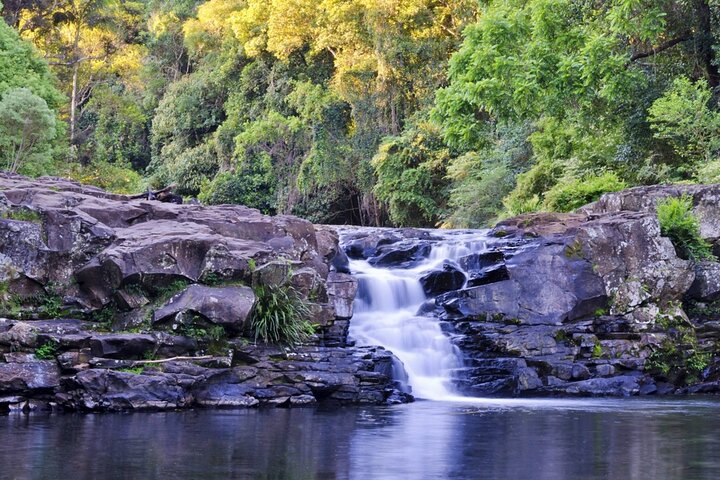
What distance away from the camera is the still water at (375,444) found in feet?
28.9

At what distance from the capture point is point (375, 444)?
10.6m

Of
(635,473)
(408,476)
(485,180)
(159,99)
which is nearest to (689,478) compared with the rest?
(635,473)

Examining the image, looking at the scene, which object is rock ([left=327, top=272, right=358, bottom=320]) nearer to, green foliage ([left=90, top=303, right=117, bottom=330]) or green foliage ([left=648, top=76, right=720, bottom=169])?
green foliage ([left=90, top=303, right=117, bottom=330])

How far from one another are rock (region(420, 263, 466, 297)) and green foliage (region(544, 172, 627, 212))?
6460mm

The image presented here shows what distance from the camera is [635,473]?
873cm

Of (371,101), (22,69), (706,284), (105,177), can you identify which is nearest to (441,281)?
(706,284)

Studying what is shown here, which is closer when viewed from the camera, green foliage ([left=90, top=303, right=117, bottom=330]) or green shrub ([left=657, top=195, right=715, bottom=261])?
green foliage ([left=90, top=303, right=117, bottom=330])

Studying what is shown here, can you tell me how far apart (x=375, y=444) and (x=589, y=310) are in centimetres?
820

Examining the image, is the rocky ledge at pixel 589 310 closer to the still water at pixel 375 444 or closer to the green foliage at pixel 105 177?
the still water at pixel 375 444

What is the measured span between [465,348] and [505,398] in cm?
125

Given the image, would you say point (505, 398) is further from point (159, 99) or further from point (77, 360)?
point (159, 99)

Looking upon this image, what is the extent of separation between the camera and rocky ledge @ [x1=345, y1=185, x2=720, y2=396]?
661 inches

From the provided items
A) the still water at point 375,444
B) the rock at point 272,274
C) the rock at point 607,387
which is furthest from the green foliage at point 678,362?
the rock at point 272,274

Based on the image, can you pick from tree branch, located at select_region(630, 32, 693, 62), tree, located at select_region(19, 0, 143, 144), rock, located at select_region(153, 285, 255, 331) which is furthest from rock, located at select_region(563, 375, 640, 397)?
tree, located at select_region(19, 0, 143, 144)
